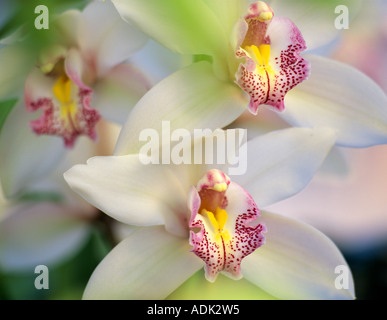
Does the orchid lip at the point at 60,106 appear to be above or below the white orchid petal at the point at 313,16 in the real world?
below

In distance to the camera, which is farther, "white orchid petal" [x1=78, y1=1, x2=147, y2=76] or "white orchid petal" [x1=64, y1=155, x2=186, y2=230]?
"white orchid petal" [x1=78, y1=1, x2=147, y2=76]

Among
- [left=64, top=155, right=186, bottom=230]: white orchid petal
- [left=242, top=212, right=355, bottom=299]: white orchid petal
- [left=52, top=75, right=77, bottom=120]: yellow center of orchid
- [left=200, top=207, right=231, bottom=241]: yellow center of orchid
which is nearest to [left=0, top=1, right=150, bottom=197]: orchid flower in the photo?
[left=52, top=75, right=77, bottom=120]: yellow center of orchid

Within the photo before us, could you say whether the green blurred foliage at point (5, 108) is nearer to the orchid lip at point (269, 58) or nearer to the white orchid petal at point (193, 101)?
the white orchid petal at point (193, 101)

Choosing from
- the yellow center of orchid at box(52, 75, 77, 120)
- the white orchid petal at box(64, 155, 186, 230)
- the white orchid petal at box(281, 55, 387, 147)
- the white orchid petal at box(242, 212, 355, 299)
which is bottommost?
the white orchid petal at box(242, 212, 355, 299)

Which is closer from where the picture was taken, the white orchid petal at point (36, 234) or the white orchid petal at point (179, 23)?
the white orchid petal at point (179, 23)

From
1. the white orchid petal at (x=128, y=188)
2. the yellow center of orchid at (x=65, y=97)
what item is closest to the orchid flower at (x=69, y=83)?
the yellow center of orchid at (x=65, y=97)

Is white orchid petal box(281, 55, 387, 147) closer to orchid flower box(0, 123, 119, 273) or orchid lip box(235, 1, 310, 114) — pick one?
orchid lip box(235, 1, 310, 114)
